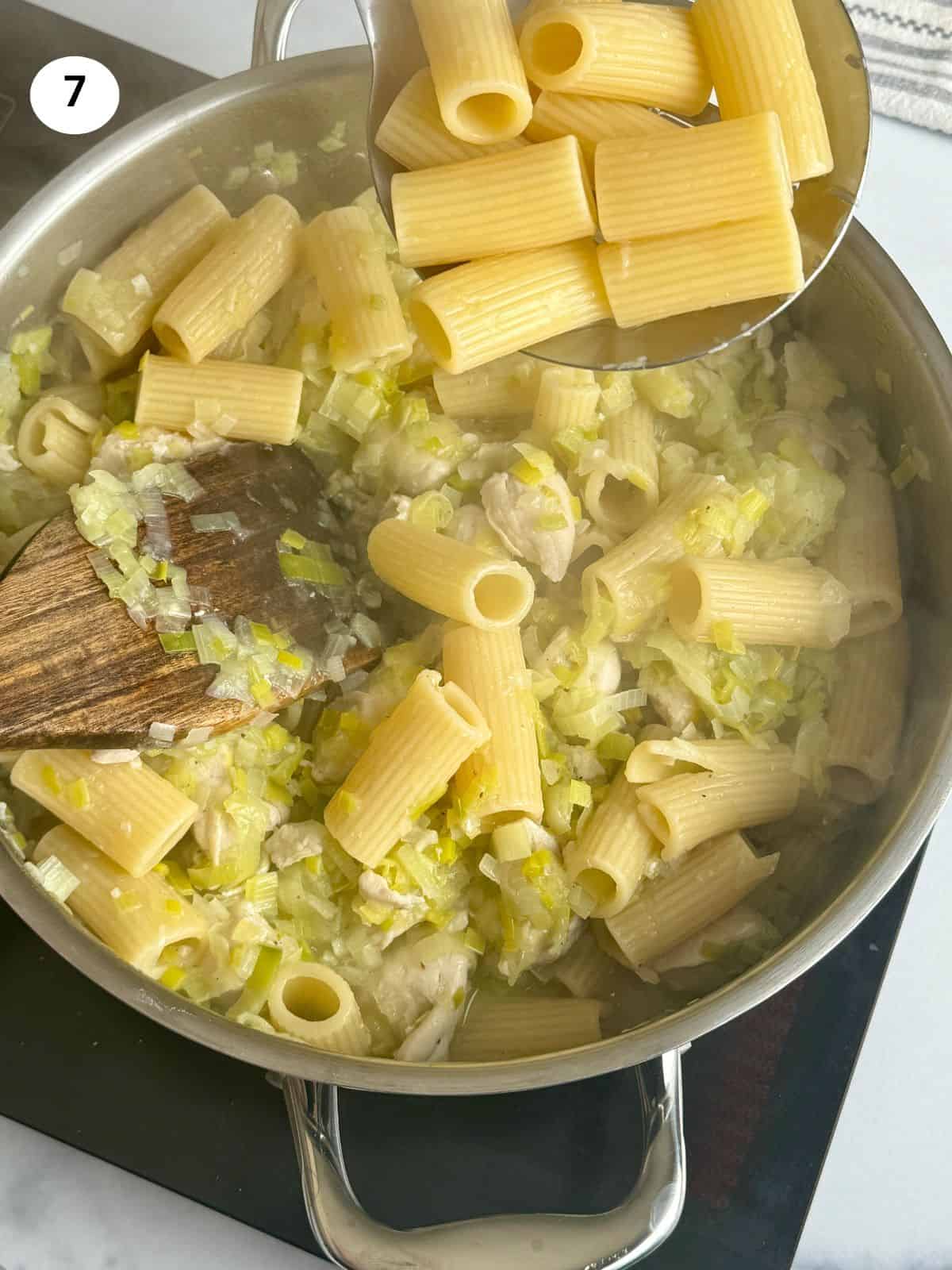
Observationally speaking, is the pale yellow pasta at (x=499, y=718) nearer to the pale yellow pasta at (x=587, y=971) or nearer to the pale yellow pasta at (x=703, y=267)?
the pale yellow pasta at (x=587, y=971)

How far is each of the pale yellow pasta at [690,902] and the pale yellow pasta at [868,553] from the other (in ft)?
1.50

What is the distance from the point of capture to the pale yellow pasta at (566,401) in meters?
2.07

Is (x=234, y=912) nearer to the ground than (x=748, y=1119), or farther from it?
farther from it

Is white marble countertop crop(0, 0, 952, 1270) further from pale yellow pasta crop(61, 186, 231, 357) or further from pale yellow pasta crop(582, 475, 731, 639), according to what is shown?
pale yellow pasta crop(61, 186, 231, 357)

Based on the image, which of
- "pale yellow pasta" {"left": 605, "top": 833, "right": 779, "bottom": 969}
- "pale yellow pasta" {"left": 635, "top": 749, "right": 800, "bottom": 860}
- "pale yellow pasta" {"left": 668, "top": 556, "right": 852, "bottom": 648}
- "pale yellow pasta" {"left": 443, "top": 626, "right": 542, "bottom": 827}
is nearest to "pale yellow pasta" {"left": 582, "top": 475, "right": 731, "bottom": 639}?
"pale yellow pasta" {"left": 668, "top": 556, "right": 852, "bottom": 648}

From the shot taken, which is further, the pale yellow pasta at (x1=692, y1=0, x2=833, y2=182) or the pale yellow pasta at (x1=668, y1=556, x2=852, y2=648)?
the pale yellow pasta at (x1=668, y1=556, x2=852, y2=648)

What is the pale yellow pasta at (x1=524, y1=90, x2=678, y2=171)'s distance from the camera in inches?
71.4

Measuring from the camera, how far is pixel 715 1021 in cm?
160

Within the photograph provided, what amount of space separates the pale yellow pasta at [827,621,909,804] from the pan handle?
67cm

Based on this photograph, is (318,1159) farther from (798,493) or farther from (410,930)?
(798,493)

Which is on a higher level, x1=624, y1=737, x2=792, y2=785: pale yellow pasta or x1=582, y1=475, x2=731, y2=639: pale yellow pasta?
→ x1=582, y1=475, x2=731, y2=639: pale yellow pasta

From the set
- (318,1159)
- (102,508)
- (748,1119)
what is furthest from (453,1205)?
(102,508)

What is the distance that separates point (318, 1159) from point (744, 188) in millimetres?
1531

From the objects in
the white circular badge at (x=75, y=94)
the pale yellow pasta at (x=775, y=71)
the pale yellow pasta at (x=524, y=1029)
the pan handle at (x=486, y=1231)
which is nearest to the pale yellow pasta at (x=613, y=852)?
the pale yellow pasta at (x=524, y=1029)
